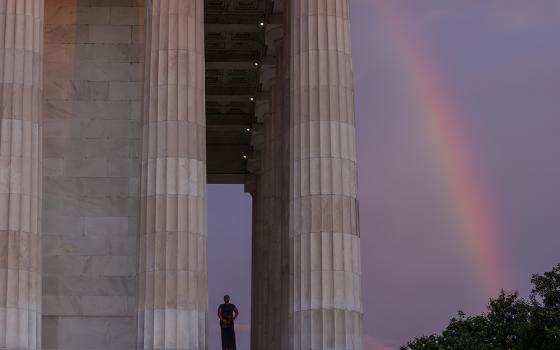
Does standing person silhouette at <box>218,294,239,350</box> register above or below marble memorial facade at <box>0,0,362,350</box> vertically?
below

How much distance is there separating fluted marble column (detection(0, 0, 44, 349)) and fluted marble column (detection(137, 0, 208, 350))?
662cm

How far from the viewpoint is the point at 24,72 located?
250 feet

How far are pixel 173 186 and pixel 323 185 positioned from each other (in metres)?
9.45

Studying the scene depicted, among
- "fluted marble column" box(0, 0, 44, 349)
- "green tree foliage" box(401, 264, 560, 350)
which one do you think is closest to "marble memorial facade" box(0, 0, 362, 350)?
"fluted marble column" box(0, 0, 44, 349)

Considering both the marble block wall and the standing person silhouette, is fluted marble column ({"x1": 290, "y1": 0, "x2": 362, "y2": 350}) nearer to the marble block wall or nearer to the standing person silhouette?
the standing person silhouette

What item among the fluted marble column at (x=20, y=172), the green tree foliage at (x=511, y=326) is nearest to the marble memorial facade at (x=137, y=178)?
the fluted marble column at (x=20, y=172)

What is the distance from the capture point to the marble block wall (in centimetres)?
8194

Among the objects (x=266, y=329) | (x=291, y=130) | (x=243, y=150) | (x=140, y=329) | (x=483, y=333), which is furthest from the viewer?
(x=243, y=150)

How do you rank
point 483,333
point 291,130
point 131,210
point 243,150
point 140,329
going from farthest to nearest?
point 243,150
point 483,333
point 131,210
point 291,130
point 140,329

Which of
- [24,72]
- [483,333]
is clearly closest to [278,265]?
[483,333]

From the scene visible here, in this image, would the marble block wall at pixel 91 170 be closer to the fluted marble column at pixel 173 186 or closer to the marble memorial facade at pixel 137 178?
the marble memorial facade at pixel 137 178

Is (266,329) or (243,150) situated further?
(243,150)

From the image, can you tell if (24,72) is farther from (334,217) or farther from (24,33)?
(334,217)

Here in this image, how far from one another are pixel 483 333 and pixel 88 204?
34.1 meters
